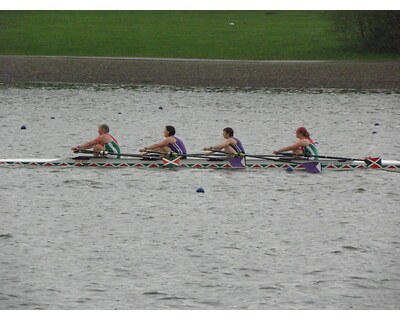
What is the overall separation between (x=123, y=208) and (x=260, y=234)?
3.93 meters

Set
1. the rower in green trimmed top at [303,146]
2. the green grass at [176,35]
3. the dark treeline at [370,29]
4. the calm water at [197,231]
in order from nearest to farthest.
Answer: the calm water at [197,231]
the rower in green trimmed top at [303,146]
the dark treeline at [370,29]
the green grass at [176,35]

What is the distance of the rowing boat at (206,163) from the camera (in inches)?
1103

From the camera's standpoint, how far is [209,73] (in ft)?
168

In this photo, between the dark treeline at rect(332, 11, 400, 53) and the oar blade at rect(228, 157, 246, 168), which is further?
the dark treeline at rect(332, 11, 400, 53)

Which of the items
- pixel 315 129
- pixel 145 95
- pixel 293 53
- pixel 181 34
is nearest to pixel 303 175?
pixel 315 129

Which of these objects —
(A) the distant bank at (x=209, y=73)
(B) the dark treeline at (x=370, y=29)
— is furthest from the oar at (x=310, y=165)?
(B) the dark treeline at (x=370, y=29)

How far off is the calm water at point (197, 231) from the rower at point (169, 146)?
0.63 m

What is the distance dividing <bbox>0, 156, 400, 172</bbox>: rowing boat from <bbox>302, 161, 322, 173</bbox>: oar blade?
9 cm

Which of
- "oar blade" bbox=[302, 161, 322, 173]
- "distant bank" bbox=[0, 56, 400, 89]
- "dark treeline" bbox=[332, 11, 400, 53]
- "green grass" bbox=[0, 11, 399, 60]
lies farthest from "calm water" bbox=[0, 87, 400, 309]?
"green grass" bbox=[0, 11, 399, 60]

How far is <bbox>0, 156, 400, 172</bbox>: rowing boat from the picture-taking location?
1103 inches

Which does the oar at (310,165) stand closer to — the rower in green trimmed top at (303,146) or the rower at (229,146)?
the rower in green trimmed top at (303,146)

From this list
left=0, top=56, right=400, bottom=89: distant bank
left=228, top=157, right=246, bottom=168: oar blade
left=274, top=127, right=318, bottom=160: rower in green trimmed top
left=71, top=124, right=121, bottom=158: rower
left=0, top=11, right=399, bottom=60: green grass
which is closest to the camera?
left=274, top=127, right=318, bottom=160: rower in green trimmed top

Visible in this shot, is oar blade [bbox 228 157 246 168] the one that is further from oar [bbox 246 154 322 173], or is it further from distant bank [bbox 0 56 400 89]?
distant bank [bbox 0 56 400 89]

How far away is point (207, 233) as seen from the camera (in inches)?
853
